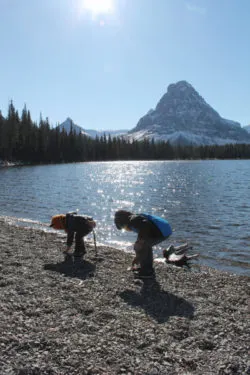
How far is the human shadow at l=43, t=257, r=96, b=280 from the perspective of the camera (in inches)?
463

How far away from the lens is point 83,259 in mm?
13984

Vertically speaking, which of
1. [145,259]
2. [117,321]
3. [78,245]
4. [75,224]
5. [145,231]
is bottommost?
[117,321]

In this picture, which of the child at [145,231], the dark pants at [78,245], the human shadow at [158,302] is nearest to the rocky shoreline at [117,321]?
the human shadow at [158,302]

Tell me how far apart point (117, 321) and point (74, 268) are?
5.12m

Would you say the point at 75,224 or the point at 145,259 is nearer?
the point at 145,259

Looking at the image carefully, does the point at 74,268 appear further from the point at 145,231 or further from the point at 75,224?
the point at 145,231

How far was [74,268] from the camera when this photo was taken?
494 inches

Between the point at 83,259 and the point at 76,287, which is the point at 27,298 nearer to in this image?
the point at 76,287

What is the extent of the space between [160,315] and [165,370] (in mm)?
2543

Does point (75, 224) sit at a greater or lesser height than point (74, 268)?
greater

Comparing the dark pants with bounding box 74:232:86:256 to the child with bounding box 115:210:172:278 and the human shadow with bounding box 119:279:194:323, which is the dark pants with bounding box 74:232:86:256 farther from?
the human shadow with bounding box 119:279:194:323

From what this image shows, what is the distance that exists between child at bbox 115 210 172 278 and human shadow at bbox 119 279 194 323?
1127 mm

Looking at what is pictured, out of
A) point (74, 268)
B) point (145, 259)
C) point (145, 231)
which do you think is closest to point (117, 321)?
point (145, 231)

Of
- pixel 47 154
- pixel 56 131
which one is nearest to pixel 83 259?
pixel 47 154
